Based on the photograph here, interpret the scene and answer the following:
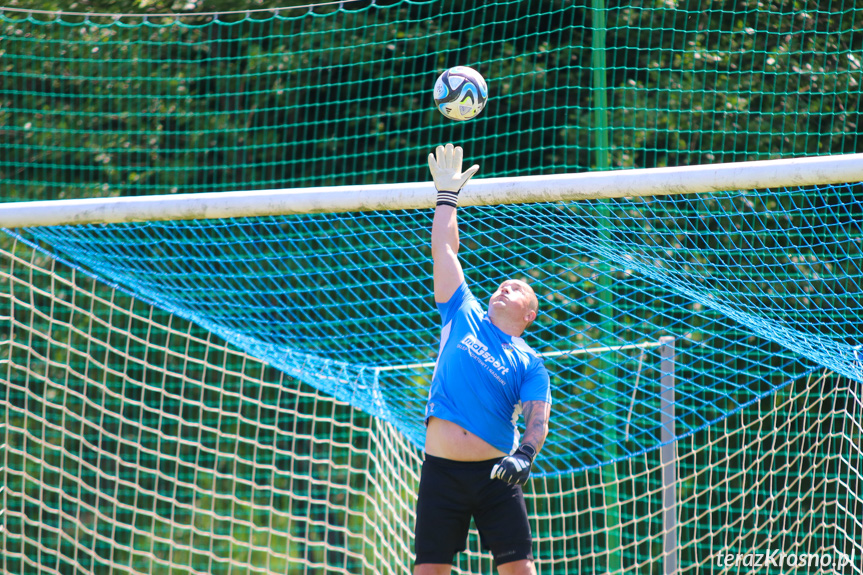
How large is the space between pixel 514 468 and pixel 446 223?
1030mm

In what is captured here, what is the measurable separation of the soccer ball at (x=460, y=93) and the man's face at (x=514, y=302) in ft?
2.42

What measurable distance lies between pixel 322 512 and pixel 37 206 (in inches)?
193

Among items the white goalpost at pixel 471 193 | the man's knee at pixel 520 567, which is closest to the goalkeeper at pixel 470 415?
the man's knee at pixel 520 567

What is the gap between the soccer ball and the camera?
410 cm

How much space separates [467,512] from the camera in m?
3.91

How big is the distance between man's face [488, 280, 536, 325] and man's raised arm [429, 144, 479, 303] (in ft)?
0.60

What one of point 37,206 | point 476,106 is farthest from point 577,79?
point 37,206

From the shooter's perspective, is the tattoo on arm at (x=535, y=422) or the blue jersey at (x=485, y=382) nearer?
the tattoo on arm at (x=535, y=422)

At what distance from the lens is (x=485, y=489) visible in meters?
3.88

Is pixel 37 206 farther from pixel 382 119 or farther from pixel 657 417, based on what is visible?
pixel 657 417

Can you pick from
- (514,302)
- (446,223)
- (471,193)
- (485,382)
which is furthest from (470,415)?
(471,193)

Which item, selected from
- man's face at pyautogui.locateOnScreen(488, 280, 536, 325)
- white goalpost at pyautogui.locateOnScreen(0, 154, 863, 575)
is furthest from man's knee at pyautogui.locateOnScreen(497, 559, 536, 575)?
white goalpost at pyautogui.locateOnScreen(0, 154, 863, 575)

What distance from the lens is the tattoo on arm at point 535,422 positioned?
12.3ft

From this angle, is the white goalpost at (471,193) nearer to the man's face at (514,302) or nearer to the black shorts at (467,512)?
the man's face at (514,302)
